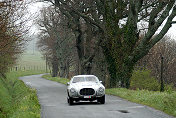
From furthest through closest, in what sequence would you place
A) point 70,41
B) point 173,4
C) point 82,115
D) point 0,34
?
point 70,41
point 173,4
point 0,34
point 82,115

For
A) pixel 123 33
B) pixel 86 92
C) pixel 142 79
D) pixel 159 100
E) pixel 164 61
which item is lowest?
pixel 142 79

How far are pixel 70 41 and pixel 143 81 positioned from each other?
1555cm

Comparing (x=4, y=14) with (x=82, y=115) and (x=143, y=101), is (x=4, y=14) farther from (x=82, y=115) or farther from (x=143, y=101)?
(x=143, y=101)

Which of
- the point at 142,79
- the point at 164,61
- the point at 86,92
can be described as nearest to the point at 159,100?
the point at 86,92

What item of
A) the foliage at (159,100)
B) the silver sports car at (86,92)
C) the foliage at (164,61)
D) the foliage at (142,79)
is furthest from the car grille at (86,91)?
the foliage at (164,61)

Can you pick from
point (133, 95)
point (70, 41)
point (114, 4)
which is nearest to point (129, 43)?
point (114, 4)

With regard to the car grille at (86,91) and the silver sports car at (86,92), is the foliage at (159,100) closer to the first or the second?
→ the silver sports car at (86,92)

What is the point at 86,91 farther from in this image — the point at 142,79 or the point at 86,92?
the point at 142,79

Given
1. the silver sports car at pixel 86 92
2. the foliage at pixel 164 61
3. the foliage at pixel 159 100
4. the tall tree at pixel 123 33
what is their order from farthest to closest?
the foliage at pixel 164 61, the tall tree at pixel 123 33, the silver sports car at pixel 86 92, the foliage at pixel 159 100

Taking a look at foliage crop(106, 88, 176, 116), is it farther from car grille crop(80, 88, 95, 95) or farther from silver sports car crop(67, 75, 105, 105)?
car grille crop(80, 88, 95, 95)

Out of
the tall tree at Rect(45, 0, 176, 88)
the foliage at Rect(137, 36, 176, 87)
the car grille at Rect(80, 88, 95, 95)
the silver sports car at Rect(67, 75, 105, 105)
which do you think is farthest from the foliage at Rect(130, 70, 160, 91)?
the car grille at Rect(80, 88, 95, 95)

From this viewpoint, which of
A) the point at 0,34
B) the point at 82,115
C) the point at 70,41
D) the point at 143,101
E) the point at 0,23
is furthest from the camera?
the point at 70,41

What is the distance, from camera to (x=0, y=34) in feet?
53.6

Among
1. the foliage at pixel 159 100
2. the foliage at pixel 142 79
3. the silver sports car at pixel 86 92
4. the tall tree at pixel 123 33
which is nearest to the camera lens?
the foliage at pixel 159 100
